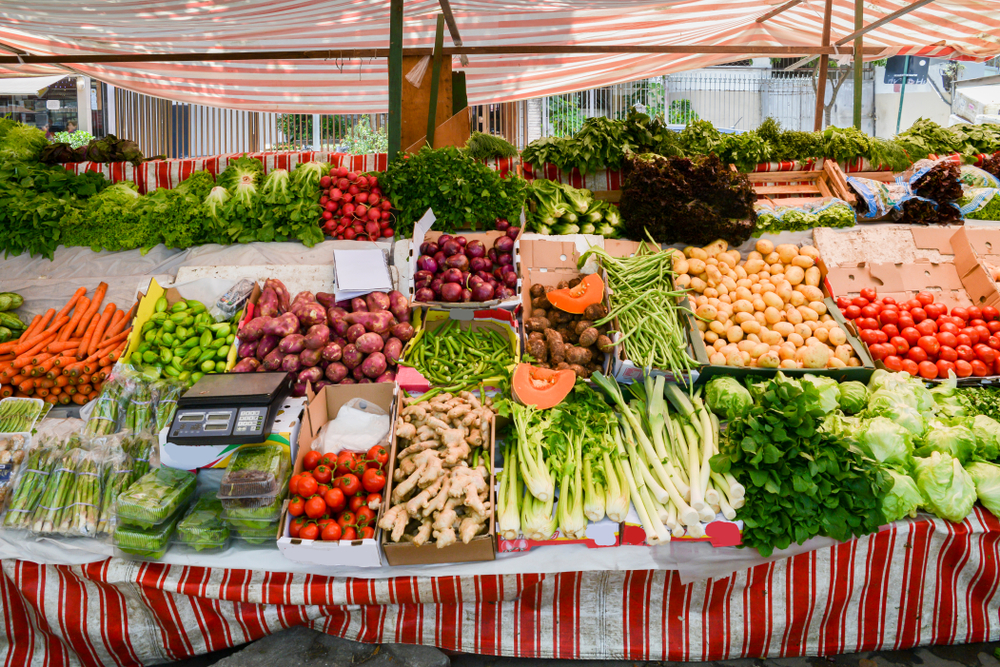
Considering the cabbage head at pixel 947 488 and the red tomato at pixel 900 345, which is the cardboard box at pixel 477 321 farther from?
the red tomato at pixel 900 345

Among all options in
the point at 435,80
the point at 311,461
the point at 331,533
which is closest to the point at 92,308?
the point at 311,461

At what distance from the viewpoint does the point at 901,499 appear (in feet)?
8.33

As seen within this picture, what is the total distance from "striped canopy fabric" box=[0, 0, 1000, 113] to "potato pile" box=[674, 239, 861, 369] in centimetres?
341

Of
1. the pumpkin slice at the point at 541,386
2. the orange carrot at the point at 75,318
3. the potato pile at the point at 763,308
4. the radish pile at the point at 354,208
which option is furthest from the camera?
the radish pile at the point at 354,208

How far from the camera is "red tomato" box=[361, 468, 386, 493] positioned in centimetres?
252

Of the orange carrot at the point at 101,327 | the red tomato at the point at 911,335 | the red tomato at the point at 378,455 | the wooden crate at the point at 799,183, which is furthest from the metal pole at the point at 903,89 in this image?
the orange carrot at the point at 101,327

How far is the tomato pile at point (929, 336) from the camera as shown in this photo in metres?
3.48

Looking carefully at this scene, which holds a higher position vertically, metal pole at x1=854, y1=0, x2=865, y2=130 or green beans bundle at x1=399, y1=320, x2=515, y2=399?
metal pole at x1=854, y1=0, x2=865, y2=130

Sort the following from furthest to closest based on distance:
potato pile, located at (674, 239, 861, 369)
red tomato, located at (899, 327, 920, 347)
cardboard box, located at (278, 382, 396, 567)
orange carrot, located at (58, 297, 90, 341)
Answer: orange carrot, located at (58, 297, 90, 341), red tomato, located at (899, 327, 920, 347), potato pile, located at (674, 239, 861, 369), cardboard box, located at (278, 382, 396, 567)

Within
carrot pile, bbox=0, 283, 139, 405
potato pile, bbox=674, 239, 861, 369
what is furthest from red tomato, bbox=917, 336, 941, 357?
carrot pile, bbox=0, 283, 139, 405

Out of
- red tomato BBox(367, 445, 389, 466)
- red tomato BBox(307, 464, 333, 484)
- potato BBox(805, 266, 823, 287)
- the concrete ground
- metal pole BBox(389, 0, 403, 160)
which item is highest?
metal pole BBox(389, 0, 403, 160)

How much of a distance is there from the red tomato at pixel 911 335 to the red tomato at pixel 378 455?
323 centimetres

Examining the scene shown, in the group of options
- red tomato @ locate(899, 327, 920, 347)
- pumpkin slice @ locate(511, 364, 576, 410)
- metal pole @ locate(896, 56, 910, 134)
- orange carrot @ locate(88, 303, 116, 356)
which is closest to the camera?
pumpkin slice @ locate(511, 364, 576, 410)

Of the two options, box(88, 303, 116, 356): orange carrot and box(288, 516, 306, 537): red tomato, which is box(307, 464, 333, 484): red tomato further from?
box(88, 303, 116, 356): orange carrot
